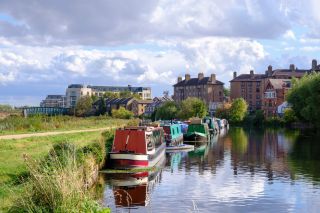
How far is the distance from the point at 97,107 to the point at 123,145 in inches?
4624

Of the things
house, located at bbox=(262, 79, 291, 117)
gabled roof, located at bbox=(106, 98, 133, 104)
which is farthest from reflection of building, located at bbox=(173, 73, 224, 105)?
house, located at bbox=(262, 79, 291, 117)

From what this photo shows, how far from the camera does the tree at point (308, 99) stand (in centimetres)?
6769

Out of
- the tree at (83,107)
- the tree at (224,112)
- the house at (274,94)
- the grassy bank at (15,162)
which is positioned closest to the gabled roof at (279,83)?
the house at (274,94)

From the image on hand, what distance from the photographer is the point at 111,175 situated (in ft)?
93.3

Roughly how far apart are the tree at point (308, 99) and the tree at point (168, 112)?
100ft

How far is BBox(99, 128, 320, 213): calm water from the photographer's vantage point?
21375 millimetres

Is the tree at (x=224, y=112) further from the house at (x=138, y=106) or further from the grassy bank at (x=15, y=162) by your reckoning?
the grassy bank at (x=15, y=162)

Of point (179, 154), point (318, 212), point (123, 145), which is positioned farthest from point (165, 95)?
point (318, 212)

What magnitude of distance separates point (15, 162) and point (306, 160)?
74.7ft

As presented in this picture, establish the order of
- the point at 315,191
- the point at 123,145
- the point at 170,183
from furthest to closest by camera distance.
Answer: the point at 123,145 < the point at 170,183 < the point at 315,191

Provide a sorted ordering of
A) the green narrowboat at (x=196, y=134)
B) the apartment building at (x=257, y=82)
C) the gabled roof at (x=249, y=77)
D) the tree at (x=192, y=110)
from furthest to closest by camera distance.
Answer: the gabled roof at (x=249, y=77) → the apartment building at (x=257, y=82) → the tree at (x=192, y=110) → the green narrowboat at (x=196, y=134)

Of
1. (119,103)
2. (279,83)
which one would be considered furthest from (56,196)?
(119,103)

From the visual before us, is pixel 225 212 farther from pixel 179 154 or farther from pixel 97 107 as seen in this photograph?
pixel 97 107

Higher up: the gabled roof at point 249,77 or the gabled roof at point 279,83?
the gabled roof at point 249,77
